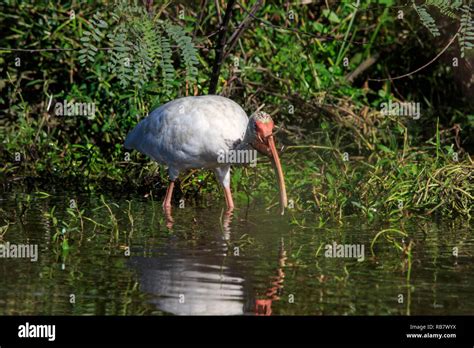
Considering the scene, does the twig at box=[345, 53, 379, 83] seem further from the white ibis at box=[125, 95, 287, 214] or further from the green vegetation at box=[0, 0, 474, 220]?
the white ibis at box=[125, 95, 287, 214]

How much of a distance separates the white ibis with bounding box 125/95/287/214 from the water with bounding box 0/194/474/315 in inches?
17.1

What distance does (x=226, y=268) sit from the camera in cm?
783

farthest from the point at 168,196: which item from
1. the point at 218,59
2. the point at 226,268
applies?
the point at 226,268

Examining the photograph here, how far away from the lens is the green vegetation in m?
10.1

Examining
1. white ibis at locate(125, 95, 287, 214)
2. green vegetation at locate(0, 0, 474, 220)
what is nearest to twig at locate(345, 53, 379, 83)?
green vegetation at locate(0, 0, 474, 220)

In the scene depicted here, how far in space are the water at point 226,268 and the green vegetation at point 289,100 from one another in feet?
1.93

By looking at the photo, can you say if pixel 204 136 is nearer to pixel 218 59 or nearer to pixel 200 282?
pixel 218 59

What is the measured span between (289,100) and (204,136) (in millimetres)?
2057

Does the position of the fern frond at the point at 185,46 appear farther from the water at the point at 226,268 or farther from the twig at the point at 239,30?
the twig at the point at 239,30

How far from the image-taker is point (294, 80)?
39.8 ft

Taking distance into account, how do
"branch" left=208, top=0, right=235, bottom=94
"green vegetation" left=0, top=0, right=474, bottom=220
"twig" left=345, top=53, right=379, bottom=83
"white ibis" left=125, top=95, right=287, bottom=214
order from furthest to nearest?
1. "twig" left=345, top=53, right=379, bottom=83
2. "branch" left=208, top=0, right=235, bottom=94
3. "green vegetation" left=0, top=0, right=474, bottom=220
4. "white ibis" left=125, top=95, right=287, bottom=214

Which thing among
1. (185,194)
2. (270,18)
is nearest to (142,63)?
(185,194)

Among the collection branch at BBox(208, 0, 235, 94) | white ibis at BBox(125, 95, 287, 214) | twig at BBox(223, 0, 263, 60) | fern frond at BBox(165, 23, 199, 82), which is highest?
twig at BBox(223, 0, 263, 60)

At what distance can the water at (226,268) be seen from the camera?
270 inches
